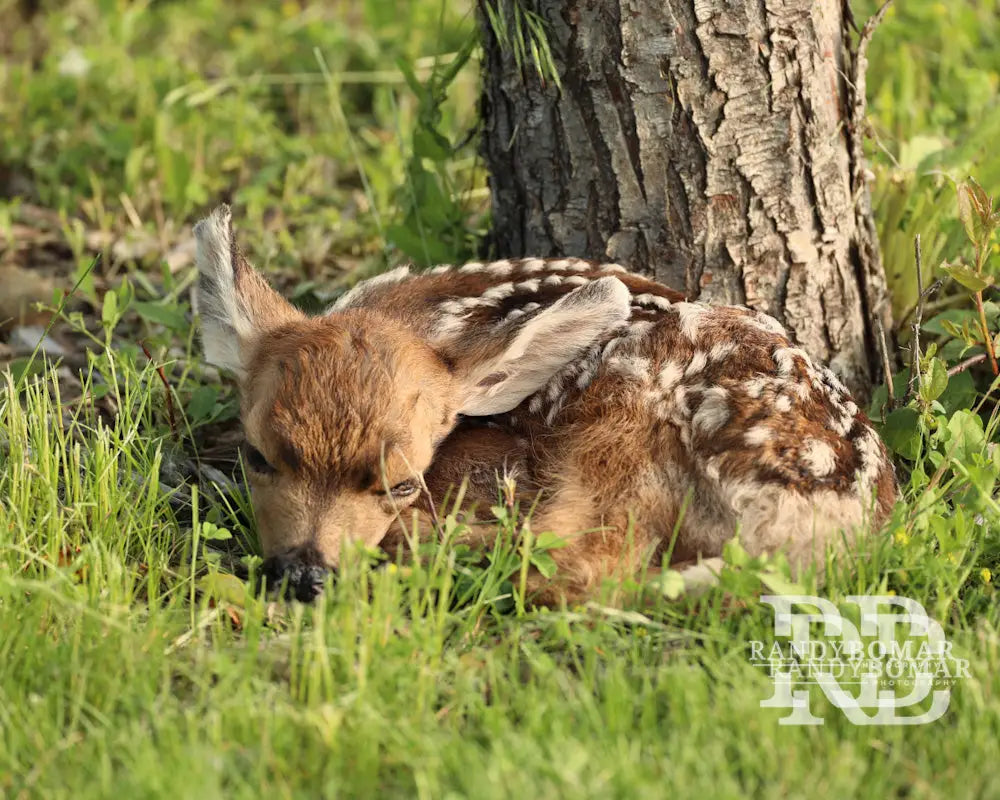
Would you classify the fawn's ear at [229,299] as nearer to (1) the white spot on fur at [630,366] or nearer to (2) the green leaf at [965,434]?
(1) the white spot on fur at [630,366]

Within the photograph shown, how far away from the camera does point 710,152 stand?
4.04m

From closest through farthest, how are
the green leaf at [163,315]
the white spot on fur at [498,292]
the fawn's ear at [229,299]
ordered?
the fawn's ear at [229,299] < the white spot on fur at [498,292] < the green leaf at [163,315]

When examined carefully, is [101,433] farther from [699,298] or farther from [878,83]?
[878,83]

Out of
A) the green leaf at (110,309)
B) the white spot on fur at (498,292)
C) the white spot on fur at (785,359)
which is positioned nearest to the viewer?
the white spot on fur at (785,359)

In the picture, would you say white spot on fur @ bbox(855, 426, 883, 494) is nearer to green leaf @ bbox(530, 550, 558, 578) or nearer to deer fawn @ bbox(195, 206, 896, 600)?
deer fawn @ bbox(195, 206, 896, 600)

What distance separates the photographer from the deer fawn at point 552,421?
3230mm

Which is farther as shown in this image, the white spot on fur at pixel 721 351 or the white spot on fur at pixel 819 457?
the white spot on fur at pixel 721 351

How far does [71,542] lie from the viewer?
11.1 feet

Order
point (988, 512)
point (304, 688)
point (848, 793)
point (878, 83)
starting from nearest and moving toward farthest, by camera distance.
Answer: point (848, 793) → point (304, 688) → point (988, 512) → point (878, 83)

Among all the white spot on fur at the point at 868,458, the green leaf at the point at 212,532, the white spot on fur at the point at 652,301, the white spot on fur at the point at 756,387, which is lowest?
the white spot on fur at the point at 868,458

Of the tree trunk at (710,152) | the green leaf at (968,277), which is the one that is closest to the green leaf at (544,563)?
the tree trunk at (710,152)

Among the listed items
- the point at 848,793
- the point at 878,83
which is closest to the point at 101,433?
the point at 848,793

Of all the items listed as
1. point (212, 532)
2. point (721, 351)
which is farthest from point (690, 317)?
point (212, 532)

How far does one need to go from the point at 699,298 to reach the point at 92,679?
7.89 feet
